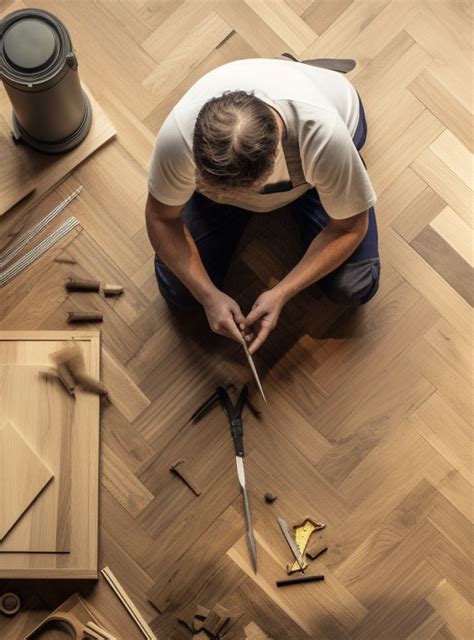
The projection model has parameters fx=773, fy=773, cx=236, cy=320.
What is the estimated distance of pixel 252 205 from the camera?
5.33 ft

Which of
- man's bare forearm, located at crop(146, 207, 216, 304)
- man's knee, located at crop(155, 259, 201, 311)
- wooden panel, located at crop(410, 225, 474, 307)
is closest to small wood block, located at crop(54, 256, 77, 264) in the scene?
man's knee, located at crop(155, 259, 201, 311)

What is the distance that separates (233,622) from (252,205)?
975 millimetres

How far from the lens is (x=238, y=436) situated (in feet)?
6.07

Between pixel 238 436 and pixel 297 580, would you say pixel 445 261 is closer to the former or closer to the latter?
pixel 238 436

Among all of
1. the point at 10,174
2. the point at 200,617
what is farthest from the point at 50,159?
the point at 200,617

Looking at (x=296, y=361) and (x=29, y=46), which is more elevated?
(x=29, y=46)

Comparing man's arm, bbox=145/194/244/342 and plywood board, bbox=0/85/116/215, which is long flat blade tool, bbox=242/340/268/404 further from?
plywood board, bbox=0/85/116/215

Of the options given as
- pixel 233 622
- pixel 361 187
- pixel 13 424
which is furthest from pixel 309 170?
pixel 233 622

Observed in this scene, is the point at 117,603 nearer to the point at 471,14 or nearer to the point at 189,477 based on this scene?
the point at 189,477

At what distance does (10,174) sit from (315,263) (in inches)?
32.1

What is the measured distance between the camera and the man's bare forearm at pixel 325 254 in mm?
1600

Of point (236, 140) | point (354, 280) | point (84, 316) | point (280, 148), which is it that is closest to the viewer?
point (236, 140)

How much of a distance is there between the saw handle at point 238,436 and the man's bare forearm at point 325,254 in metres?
0.35

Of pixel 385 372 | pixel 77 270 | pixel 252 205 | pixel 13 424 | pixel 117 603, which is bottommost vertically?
pixel 117 603
